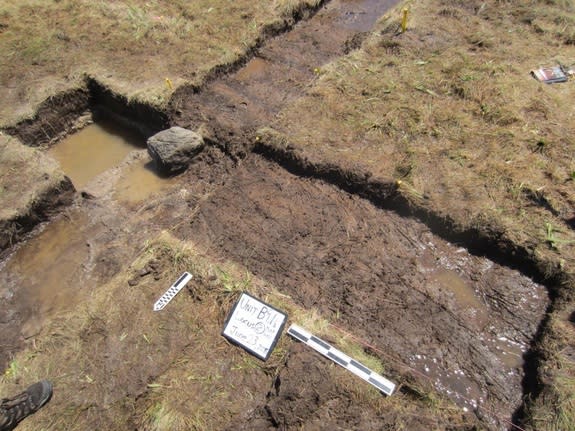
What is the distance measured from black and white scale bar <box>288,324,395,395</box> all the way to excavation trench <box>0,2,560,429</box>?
0.15 metres

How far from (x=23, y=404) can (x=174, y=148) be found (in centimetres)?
357

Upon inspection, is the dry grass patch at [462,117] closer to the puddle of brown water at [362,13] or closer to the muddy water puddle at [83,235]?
the puddle of brown water at [362,13]

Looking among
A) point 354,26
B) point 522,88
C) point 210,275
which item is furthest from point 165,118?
point 522,88

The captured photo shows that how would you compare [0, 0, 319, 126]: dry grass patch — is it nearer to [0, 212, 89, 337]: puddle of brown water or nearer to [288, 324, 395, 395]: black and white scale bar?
[0, 212, 89, 337]: puddle of brown water

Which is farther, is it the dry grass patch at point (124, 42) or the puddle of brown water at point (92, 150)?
the dry grass patch at point (124, 42)

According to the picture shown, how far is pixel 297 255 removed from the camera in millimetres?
4781

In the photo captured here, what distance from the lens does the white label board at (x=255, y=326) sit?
3.95m

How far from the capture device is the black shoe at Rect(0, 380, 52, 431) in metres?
3.57

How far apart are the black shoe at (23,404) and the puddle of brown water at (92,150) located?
3.29 metres

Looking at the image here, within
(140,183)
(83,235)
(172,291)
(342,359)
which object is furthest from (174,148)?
(342,359)

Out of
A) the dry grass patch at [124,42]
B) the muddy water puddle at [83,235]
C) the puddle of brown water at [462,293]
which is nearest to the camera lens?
the puddle of brown water at [462,293]

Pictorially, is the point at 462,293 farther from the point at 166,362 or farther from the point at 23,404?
the point at 23,404

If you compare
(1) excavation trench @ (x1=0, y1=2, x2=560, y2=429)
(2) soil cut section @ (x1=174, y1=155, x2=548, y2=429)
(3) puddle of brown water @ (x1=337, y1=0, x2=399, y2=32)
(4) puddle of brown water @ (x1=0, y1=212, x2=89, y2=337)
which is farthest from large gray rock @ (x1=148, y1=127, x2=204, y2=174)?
(3) puddle of brown water @ (x1=337, y1=0, x2=399, y2=32)

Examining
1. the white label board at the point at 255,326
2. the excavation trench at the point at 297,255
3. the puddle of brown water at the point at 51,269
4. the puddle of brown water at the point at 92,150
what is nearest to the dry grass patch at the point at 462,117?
the excavation trench at the point at 297,255
